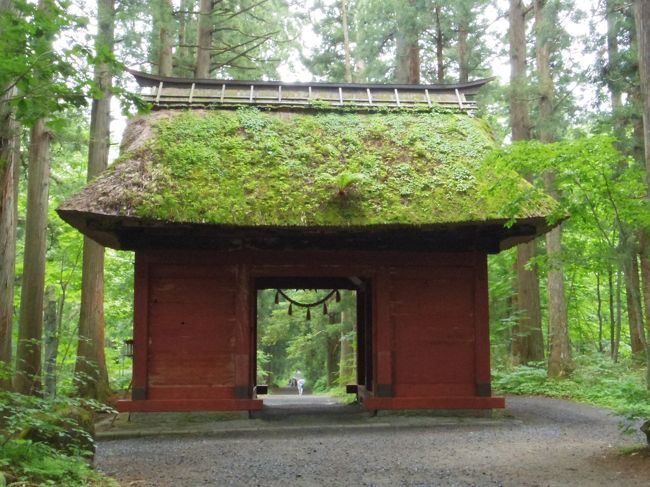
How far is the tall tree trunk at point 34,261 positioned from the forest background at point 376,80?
3 centimetres

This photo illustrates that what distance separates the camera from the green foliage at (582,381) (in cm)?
1130

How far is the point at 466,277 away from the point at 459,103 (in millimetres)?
3751

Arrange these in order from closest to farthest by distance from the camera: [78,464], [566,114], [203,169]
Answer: [78,464] → [203,169] → [566,114]

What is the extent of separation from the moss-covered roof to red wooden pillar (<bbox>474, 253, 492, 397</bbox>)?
4.71 feet

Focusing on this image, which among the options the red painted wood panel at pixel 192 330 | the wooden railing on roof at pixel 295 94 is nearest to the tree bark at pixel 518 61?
the wooden railing on roof at pixel 295 94

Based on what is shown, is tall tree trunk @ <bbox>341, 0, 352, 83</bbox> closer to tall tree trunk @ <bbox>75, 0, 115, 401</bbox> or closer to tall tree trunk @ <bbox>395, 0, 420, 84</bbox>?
tall tree trunk @ <bbox>395, 0, 420, 84</bbox>

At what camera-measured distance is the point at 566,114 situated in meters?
14.3

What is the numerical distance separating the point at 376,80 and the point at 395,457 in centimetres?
1514

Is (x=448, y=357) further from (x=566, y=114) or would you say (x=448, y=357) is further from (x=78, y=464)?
(x=566, y=114)

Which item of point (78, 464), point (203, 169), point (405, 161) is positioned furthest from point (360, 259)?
point (78, 464)

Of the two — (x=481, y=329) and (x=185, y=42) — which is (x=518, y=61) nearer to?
(x=481, y=329)

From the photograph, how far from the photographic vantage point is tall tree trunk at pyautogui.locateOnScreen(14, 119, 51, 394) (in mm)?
10414

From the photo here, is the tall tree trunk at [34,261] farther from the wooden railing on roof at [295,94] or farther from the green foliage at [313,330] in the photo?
the green foliage at [313,330]

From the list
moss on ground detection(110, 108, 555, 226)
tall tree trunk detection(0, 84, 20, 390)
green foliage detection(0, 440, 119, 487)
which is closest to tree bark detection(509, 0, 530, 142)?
moss on ground detection(110, 108, 555, 226)
